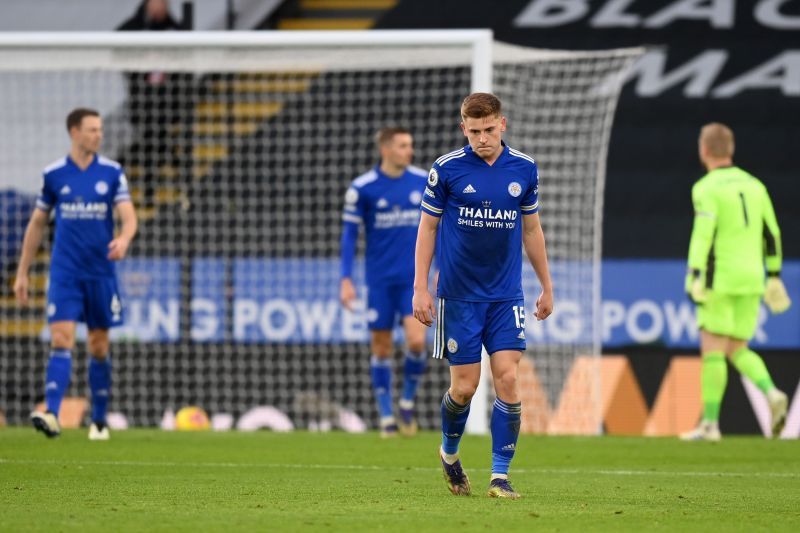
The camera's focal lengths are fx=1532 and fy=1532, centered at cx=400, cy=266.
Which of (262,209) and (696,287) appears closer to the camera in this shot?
(696,287)

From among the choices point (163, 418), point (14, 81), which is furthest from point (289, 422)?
point (14, 81)

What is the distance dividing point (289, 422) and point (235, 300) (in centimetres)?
120

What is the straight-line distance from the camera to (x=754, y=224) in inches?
440

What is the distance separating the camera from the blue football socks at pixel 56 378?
10484 mm

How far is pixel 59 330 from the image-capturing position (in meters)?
10.5

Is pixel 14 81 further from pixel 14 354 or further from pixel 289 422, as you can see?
pixel 289 422

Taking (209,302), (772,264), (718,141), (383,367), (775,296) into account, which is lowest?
(383,367)

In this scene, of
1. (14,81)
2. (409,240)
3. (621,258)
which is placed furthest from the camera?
(14,81)

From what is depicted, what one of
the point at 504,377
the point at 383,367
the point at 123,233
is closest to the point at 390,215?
the point at 383,367

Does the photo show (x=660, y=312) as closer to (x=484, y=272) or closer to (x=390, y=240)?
(x=390, y=240)

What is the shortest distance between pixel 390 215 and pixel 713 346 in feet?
8.39

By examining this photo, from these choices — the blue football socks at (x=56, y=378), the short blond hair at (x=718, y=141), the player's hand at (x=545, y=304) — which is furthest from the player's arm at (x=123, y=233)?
the short blond hair at (x=718, y=141)

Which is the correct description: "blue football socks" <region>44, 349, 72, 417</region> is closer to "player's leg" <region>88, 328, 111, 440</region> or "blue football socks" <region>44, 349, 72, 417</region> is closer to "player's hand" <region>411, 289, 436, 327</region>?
"player's leg" <region>88, 328, 111, 440</region>

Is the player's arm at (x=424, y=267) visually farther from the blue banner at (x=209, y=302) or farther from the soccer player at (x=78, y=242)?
the blue banner at (x=209, y=302)
